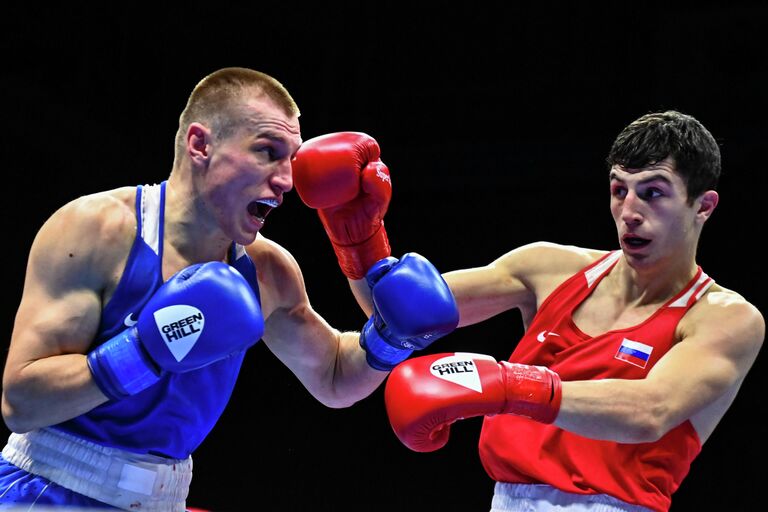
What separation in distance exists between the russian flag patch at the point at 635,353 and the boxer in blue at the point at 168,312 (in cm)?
51

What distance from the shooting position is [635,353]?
8.25ft

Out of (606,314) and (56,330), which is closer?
(56,330)

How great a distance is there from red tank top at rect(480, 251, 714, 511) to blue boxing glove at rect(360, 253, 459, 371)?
331mm

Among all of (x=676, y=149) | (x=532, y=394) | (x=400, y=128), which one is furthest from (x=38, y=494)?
(x=400, y=128)

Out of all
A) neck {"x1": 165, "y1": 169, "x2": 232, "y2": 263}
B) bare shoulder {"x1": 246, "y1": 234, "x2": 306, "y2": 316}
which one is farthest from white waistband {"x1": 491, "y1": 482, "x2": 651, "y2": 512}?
neck {"x1": 165, "y1": 169, "x2": 232, "y2": 263}

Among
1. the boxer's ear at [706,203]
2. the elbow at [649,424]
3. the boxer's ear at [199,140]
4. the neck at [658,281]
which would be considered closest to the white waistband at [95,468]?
the boxer's ear at [199,140]

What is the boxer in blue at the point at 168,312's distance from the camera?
2.10 m

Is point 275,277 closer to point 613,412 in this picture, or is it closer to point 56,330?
point 56,330

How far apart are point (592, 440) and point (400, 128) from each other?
12.1 feet

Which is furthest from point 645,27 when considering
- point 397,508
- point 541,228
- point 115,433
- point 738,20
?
point 115,433

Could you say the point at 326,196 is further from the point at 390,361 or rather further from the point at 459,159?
the point at 459,159

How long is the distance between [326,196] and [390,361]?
1.76 feet

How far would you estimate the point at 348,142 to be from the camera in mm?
2779

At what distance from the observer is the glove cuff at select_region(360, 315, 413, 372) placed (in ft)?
8.46
